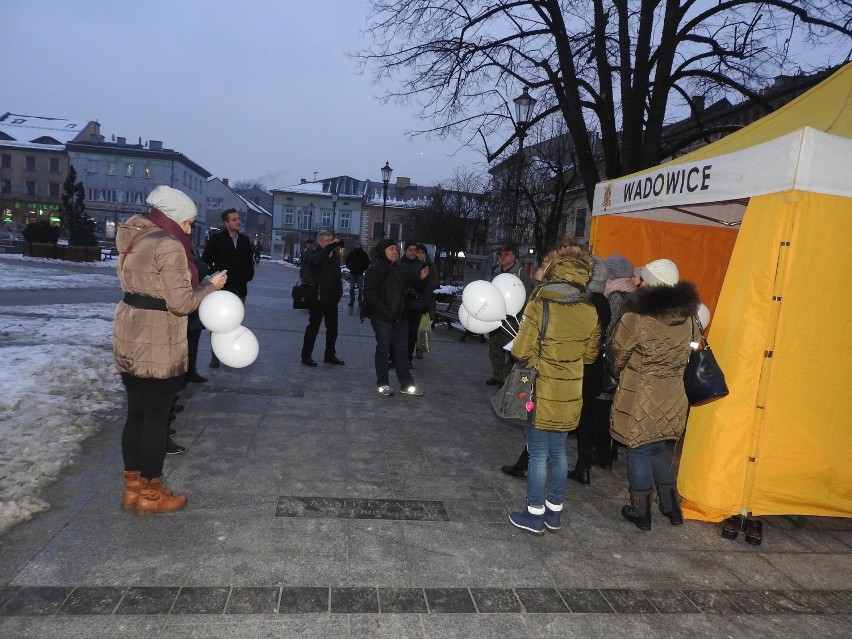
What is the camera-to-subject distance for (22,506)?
3.43 metres

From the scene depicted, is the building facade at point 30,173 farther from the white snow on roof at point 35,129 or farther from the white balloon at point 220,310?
the white balloon at point 220,310

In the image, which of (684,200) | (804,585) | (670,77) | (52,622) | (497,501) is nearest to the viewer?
(52,622)

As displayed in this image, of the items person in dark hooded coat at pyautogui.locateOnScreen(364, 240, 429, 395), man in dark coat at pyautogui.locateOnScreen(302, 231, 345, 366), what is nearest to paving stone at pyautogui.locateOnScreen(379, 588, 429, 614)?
person in dark hooded coat at pyautogui.locateOnScreen(364, 240, 429, 395)

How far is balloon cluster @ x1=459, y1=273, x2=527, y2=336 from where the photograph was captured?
171 inches

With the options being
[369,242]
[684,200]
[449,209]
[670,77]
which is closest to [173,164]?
[369,242]

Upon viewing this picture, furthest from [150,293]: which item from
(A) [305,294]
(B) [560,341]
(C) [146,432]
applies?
(A) [305,294]

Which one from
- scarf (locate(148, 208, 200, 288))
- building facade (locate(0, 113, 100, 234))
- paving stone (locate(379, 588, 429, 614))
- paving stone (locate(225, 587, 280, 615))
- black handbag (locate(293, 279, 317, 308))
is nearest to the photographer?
paving stone (locate(225, 587, 280, 615))

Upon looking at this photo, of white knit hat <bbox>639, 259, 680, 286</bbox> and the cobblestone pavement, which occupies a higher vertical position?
white knit hat <bbox>639, 259, 680, 286</bbox>

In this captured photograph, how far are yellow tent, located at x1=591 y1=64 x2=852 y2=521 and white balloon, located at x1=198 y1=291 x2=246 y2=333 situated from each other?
11.1 feet

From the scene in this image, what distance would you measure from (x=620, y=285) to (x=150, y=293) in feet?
11.7

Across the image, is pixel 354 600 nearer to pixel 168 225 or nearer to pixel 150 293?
pixel 150 293

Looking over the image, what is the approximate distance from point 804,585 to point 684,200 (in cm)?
293

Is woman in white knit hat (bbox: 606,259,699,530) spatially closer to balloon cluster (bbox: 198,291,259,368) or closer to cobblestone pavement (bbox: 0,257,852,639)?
cobblestone pavement (bbox: 0,257,852,639)

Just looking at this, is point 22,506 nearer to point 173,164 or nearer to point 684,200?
point 684,200
